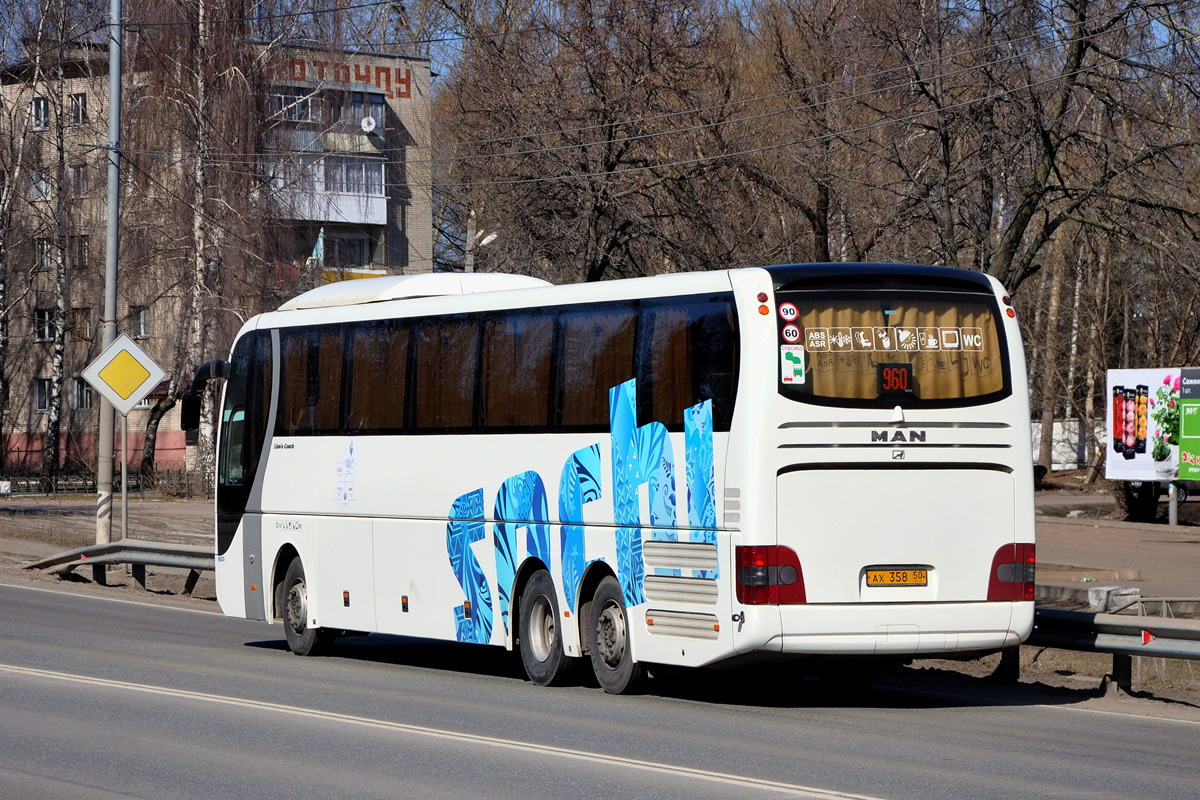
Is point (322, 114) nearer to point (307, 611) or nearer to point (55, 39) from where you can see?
point (55, 39)

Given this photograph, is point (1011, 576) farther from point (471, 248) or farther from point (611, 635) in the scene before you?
point (471, 248)

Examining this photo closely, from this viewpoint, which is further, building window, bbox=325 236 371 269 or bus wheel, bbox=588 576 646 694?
building window, bbox=325 236 371 269

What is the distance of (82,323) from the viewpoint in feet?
214

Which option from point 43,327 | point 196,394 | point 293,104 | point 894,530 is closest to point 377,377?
point 196,394

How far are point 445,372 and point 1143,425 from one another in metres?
24.3

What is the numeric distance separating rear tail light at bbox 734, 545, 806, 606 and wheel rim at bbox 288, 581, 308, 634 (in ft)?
21.9

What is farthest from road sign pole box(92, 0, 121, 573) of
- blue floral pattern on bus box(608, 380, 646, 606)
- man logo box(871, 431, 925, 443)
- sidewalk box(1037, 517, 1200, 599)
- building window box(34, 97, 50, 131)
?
building window box(34, 97, 50, 131)

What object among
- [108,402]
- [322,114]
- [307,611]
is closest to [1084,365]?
[322,114]

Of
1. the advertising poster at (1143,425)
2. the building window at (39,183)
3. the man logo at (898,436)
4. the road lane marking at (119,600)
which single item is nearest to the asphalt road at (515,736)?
the man logo at (898,436)

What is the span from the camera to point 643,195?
105ft

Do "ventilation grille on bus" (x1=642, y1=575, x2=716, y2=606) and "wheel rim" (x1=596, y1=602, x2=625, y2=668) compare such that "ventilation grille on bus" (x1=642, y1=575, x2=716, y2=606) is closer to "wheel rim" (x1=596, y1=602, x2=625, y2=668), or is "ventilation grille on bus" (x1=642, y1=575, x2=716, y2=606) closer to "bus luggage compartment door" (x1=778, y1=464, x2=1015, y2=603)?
"wheel rim" (x1=596, y1=602, x2=625, y2=668)

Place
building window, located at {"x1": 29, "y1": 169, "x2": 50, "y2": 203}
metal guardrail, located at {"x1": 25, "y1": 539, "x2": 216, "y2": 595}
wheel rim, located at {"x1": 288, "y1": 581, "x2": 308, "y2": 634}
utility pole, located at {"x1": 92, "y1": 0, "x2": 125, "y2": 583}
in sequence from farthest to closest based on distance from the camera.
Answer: building window, located at {"x1": 29, "y1": 169, "x2": 50, "y2": 203}
utility pole, located at {"x1": 92, "y1": 0, "x2": 125, "y2": 583}
metal guardrail, located at {"x1": 25, "y1": 539, "x2": 216, "y2": 595}
wheel rim, located at {"x1": 288, "y1": 581, "x2": 308, "y2": 634}

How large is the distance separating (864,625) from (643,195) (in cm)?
2037

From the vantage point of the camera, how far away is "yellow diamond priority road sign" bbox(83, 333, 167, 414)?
2589cm
